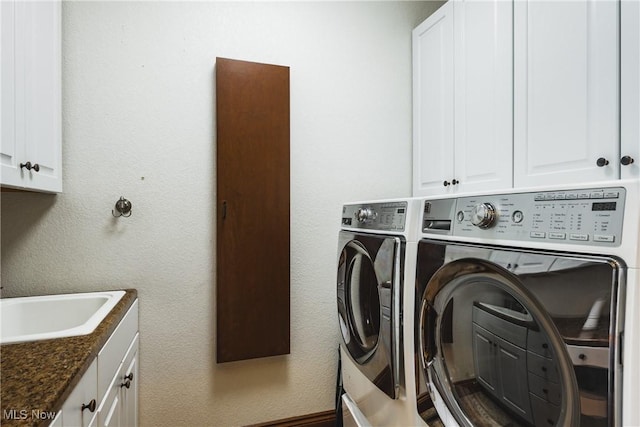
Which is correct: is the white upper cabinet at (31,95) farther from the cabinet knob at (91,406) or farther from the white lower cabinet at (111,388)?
the cabinet knob at (91,406)

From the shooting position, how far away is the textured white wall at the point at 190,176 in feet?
5.42

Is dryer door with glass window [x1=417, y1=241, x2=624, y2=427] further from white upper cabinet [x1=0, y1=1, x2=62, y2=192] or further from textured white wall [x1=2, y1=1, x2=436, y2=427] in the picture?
white upper cabinet [x1=0, y1=1, x2=62, y2=192]

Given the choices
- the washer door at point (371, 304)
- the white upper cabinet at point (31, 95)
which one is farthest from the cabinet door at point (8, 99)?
the washer door at point (371, 304)

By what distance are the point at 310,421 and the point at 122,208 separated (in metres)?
1.58

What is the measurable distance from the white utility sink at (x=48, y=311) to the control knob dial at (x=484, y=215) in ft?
4.49

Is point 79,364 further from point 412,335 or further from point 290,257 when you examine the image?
point 290,257

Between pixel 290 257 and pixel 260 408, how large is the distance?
863mm

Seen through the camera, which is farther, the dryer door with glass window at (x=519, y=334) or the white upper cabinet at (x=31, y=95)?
the white upper cabinet at (x=31, y=95)

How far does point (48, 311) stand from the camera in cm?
150

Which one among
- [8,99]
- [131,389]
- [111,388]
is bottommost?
[131,389]

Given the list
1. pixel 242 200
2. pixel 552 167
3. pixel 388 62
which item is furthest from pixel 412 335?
pixel 388 62

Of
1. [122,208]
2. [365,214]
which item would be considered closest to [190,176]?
[122,208]

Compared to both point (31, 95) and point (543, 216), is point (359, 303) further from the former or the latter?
point (31, 95)

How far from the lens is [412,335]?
1.12m
